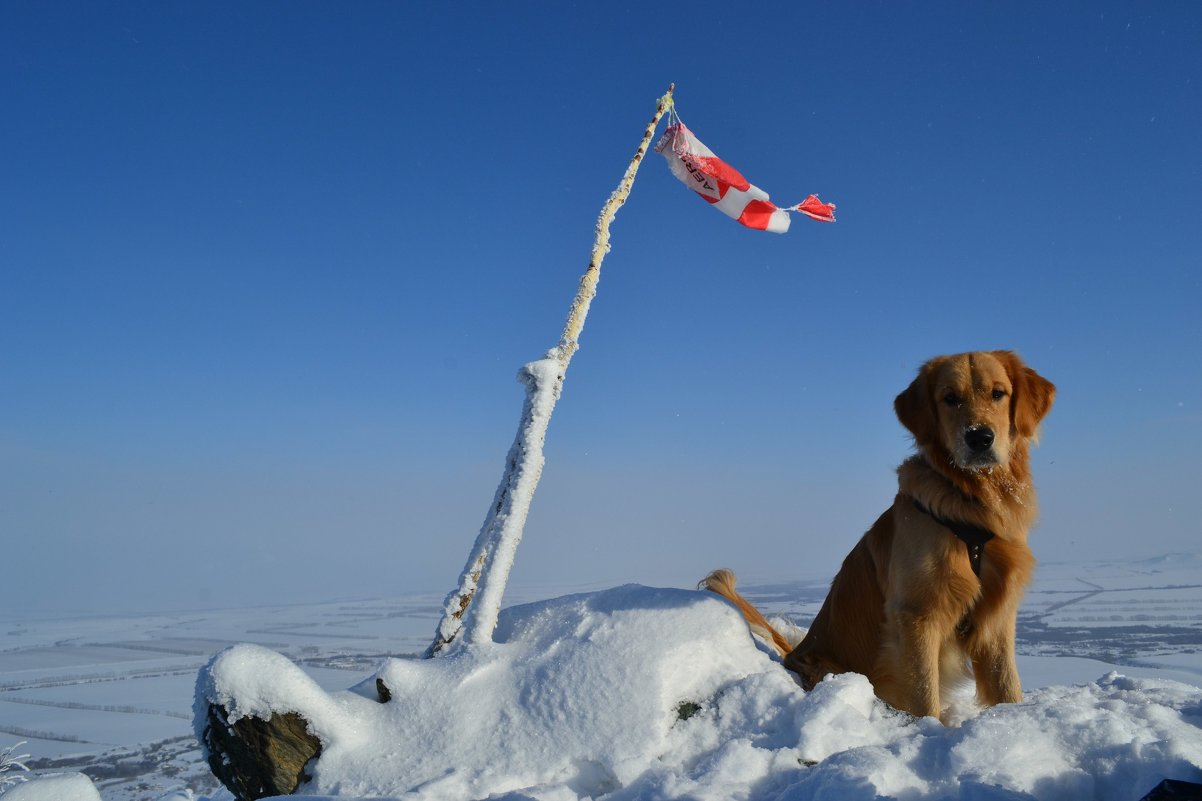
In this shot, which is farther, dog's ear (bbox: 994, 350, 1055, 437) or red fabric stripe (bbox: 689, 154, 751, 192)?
red fabric stripe (bbox: 689, 154, 751, 192)

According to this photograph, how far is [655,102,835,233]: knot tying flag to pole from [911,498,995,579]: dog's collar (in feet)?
8.59

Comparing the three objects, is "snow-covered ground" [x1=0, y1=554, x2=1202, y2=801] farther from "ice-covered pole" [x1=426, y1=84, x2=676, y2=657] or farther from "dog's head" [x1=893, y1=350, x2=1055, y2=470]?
"dog's head" [x1=893, y1=350, x2=1055, y2=470]

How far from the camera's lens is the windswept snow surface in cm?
237

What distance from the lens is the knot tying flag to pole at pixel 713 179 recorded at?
4.99 meters

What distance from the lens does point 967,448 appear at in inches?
143

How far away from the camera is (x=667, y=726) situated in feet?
10.2

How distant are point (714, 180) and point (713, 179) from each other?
1cm

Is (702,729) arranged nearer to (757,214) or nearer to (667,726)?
(667,726)

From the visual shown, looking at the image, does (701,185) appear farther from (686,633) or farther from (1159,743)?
(1159,743)

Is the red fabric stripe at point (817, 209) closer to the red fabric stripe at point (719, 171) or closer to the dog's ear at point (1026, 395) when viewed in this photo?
the red fabric stripe at point (719, 171)

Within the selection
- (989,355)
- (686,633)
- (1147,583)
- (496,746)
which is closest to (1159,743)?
(686,633)

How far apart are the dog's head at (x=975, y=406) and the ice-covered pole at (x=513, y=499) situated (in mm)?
2092

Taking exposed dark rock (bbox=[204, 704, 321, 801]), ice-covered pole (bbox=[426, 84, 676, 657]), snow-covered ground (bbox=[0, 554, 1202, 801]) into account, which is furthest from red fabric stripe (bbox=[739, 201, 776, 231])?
exposed dark rock (bbox=[204, 704, 321, 801])

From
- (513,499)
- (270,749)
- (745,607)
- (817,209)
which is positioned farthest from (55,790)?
(817,209)
